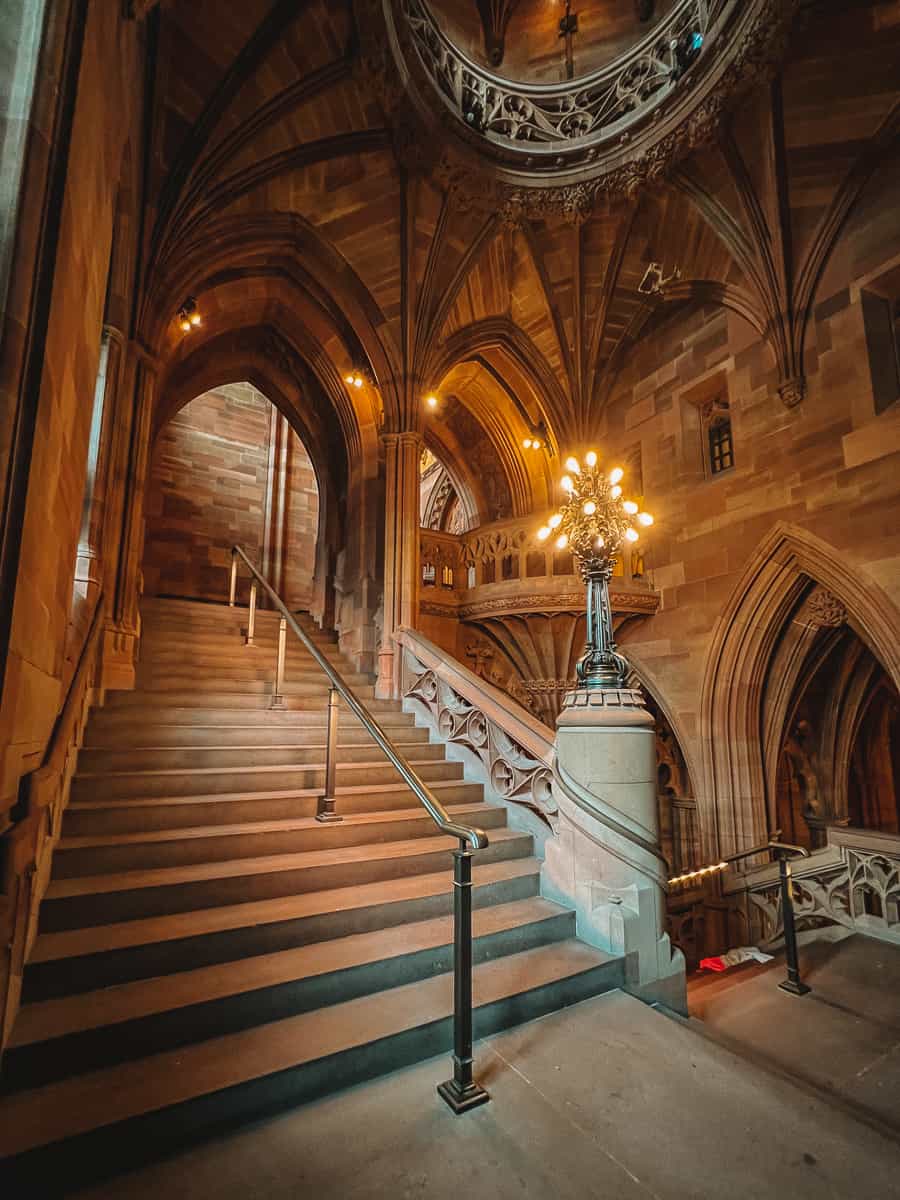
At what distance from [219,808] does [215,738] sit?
777 millimetres

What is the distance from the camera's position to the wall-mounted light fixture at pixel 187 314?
6.67m

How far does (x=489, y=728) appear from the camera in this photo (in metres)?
4.14

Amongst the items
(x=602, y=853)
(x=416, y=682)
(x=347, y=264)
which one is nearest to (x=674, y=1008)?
(x=602, y=853)

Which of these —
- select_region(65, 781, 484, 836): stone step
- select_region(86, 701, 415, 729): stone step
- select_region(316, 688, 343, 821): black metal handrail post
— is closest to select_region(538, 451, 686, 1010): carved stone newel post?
select_region(65, 781, 484, 836): stone step

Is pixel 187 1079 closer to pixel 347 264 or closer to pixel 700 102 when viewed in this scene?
pixel 347 264

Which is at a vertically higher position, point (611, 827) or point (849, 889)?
point (611, 827)

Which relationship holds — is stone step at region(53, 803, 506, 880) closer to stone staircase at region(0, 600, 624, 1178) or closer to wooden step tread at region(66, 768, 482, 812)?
stone staircase at region(0, 600, 624, 1178)

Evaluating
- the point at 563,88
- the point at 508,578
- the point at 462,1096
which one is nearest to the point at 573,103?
the point at 563,88

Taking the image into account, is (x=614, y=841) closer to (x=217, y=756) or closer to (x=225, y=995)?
(x=225, y=995)

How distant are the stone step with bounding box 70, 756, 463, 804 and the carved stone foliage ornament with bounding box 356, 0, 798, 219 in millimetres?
6667

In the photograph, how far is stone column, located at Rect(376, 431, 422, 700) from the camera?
630 cm

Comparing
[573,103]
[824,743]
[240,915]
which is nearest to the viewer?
[240,915]

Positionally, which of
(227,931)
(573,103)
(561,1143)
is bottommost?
(561,1143)

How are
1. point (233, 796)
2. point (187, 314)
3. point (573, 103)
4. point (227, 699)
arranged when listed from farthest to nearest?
point (573, 103) → point (187, 314) → point (227, 699) → point (233, 796)
